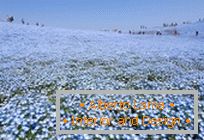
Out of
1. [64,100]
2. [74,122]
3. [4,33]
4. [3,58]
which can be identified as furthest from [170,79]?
[4,33]

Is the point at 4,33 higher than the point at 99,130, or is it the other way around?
the point at 4,33

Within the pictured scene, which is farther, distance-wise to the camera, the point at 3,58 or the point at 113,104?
the point at 3,58

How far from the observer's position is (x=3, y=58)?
16812mm

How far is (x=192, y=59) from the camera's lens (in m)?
18.9

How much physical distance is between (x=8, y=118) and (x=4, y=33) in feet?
75.6

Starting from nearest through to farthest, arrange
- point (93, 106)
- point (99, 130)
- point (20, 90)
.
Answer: point (99, 130), point (93, 106), point (20, 90)

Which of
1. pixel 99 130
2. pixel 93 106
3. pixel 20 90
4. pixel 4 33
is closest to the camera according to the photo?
pixel 99 130

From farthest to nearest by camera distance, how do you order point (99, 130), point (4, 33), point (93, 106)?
point (4, 33), point (93, 106), point (99, 130)

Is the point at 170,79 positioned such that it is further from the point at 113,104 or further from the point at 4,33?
the point at 4,33

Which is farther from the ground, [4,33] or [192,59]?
[4,33]

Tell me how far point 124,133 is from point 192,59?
542 inches

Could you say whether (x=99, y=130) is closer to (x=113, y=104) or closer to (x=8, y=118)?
(x=113, y=104)

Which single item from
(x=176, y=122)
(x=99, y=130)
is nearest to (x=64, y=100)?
(x=99, y=130)

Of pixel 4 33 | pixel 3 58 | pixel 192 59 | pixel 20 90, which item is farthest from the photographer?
pixel 4 33
